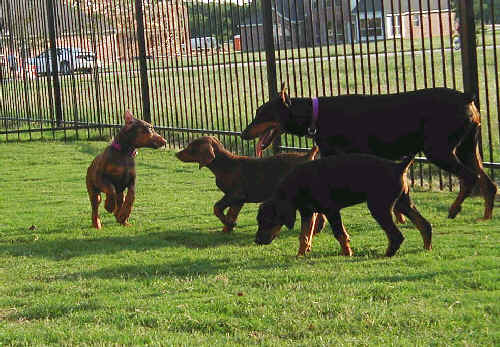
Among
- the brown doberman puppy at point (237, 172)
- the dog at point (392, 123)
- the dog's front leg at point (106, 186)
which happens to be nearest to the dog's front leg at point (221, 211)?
the brown doberman puppy at point (237, 172)

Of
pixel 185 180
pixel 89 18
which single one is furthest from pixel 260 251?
pixel 89 18

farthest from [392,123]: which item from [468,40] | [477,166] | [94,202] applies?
[94,202]

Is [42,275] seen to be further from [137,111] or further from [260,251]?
[137,111]

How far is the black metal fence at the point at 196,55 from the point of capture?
38.4 feet

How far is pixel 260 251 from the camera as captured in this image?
25.8 ft

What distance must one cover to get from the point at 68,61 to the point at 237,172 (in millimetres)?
11441

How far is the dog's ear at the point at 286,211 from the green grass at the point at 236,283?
0.30m

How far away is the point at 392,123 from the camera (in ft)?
28.2

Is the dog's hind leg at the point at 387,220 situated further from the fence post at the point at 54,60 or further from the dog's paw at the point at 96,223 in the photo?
the fence post at the point at 54,60

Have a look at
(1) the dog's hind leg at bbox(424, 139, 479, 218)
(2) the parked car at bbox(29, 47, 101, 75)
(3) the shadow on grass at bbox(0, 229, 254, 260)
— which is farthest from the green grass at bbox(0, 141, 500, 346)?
(2) the parked car at bbox(29, 47, 101, 75)

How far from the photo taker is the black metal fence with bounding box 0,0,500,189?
11.7 meters

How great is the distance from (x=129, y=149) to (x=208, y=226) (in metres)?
1.13

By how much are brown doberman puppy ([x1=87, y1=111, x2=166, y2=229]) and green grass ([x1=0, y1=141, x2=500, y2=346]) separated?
28 centimetres

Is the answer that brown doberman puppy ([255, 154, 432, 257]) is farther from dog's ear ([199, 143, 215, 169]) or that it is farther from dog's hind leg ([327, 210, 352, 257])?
dog's ear ([199, 143, 215, 169])
